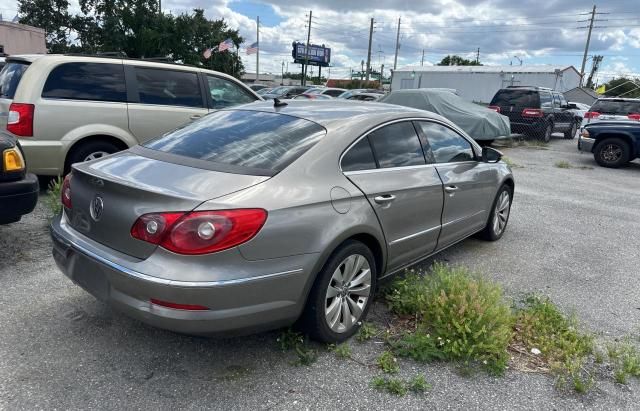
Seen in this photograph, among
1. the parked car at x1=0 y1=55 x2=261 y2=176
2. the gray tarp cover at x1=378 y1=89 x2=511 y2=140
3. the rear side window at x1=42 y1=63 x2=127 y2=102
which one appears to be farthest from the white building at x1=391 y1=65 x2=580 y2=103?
the rear side window at x1=42 y1=63 x2=127 y2=102

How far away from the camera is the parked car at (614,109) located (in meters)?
13.2

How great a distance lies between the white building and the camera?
1529 inches

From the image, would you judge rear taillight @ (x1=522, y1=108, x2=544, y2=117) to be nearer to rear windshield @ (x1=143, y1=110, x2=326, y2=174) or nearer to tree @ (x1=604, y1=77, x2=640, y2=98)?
rear windshield @ (x1=143, y1=110, x2=326, y2=174)

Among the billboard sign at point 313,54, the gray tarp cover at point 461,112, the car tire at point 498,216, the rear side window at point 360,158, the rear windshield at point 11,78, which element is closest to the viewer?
the rear side window at point 360,158

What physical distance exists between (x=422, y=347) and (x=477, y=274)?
57.7 inches

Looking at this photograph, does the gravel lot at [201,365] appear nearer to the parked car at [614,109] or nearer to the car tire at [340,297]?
the car tire at [340,297]

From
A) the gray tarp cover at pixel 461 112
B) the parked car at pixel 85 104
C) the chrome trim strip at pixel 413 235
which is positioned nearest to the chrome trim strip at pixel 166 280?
the chrome trim strip at pixel 413 235

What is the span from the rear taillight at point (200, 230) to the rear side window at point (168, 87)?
4.59 metres

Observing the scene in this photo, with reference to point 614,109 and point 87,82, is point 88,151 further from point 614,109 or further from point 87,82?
point 614,109

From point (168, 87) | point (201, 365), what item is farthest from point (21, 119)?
point (201, 365)

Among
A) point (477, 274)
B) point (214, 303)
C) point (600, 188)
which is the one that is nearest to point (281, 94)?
point (600, 188)

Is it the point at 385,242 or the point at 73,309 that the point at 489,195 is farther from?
the point at 73,309

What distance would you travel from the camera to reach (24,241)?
181 inches

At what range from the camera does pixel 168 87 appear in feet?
22.3
